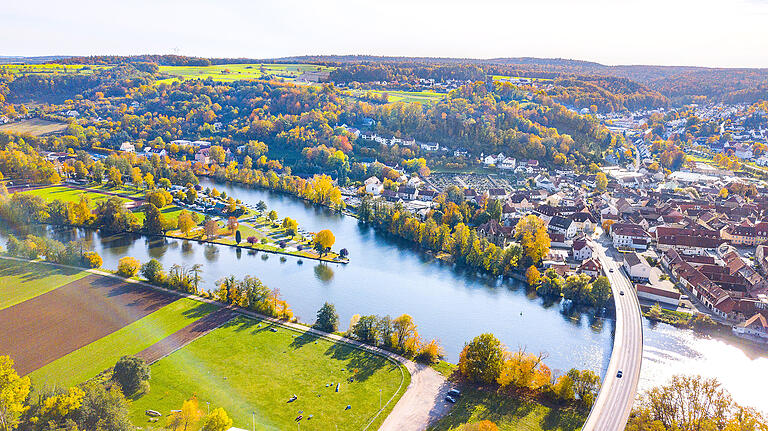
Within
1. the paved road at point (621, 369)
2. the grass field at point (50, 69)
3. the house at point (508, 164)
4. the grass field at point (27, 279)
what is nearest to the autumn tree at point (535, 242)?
the paved road at point (621, 369)

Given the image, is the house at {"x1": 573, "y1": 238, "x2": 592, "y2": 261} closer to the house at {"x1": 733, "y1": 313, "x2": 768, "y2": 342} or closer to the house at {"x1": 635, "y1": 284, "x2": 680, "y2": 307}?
the house at {"x1": 635, "y1": 284, "x2": 680, "y2": 307}

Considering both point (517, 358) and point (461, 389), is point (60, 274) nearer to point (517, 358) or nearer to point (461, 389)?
point (461, 389)

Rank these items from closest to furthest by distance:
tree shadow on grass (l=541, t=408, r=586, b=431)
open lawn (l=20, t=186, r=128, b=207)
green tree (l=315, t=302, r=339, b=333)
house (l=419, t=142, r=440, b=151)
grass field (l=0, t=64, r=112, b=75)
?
tree shadow on grass (l=541, t=408, r=586, b=431) < green tree (l=315, t=302, r=339, b=333) < open lawn (l=20, t=186, r=128, b=207) < house (l=419, t=142, r=440, b=151) < grass field (l=0, t=64, r=112, b=75)

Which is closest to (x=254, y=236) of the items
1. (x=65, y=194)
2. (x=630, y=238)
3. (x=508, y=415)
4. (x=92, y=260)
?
(x=92, y=260)

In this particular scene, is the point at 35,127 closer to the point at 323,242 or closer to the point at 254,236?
the point at 254,236

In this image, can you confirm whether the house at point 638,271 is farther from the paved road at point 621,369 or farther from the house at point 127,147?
the house at point 127,147

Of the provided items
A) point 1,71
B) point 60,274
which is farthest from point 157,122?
point 60,274

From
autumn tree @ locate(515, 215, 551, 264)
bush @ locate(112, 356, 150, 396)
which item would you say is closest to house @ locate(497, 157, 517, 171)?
autumn tree @ locate(515, 215, 551, 264)
